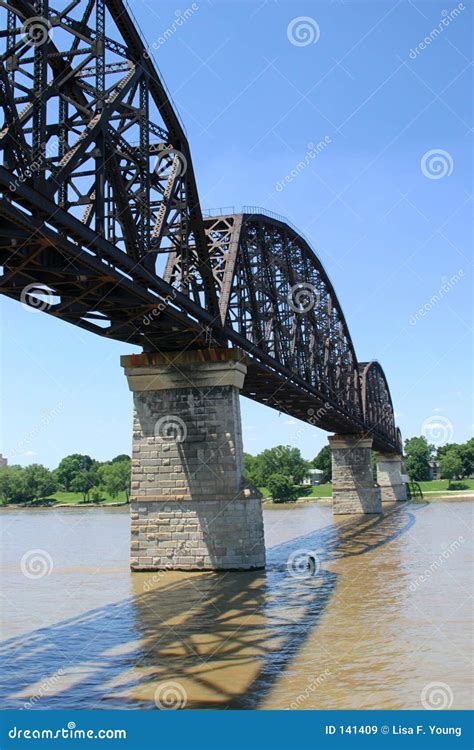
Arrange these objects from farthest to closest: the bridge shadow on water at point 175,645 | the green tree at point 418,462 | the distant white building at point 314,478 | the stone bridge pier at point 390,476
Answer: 1. the distant white building at point 314,478
2. the green tree at point 418,462
3. the stone bridge pier at point 390,476
4. the bridge shadow on water at point 175,645

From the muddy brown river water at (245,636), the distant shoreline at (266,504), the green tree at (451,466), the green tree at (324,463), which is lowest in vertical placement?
the muddy brown river water at (245,636)

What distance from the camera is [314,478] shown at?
7126 inches

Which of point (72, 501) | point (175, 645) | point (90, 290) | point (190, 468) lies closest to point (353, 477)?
point (190, 468)

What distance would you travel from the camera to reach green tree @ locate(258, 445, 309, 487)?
500 ft

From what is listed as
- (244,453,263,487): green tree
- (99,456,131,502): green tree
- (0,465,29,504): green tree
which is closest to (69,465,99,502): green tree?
(99,456,131,502): green tree

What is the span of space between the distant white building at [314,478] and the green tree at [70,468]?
5160cm

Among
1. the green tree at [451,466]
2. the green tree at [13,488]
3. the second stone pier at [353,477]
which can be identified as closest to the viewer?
the second stone pier at [353,477]

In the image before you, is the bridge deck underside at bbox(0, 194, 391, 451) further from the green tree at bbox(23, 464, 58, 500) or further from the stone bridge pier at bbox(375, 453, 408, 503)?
the green tree at bbox(23, 464, 58, 500)

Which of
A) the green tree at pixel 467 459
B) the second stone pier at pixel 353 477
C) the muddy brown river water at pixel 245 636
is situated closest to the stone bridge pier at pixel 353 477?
the second stone pier at pixel 353 477

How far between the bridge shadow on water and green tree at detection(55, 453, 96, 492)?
144560 millimetres

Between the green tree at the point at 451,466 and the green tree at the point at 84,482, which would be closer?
the green tree at the point at 451,466

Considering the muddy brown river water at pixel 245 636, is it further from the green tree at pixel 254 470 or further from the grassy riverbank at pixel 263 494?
the green tree at pixel 254 470

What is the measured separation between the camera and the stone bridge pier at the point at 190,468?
1139 inches
